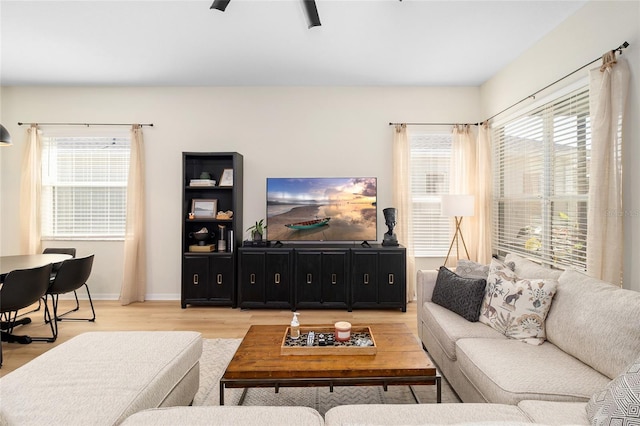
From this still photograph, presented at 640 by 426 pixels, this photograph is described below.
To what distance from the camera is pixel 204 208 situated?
4.24m

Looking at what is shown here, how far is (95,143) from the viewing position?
4445mm

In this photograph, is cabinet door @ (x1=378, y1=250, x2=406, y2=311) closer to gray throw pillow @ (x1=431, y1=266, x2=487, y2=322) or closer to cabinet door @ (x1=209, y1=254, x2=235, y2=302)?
gray throw pillow @ (x1=431, y1=266, x2=487, y2=322)

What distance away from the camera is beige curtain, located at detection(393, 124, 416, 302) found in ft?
14.1

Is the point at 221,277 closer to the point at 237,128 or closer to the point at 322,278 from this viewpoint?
the point at 322,278

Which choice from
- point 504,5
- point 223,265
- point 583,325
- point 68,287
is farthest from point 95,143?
point 583,325

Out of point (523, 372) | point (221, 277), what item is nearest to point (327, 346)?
point (523, 372)

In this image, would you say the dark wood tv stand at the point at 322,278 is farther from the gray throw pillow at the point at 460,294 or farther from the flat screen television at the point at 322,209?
the gray throw pillow at the point at 460,294

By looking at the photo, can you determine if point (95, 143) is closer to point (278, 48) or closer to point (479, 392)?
point (278, 48)

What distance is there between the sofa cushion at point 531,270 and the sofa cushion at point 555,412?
1.04 m

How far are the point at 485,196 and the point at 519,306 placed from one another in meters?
2.28

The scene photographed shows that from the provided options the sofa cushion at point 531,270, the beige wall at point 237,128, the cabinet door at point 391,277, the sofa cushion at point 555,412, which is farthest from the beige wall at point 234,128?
the sofa cushion at point 555,412

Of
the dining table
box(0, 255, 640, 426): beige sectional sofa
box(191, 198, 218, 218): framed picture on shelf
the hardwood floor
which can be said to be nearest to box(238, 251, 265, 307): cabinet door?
the hardwood floor

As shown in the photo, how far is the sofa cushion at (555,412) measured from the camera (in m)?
1.26

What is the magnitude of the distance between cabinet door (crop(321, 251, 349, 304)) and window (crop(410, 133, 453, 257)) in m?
1.15
